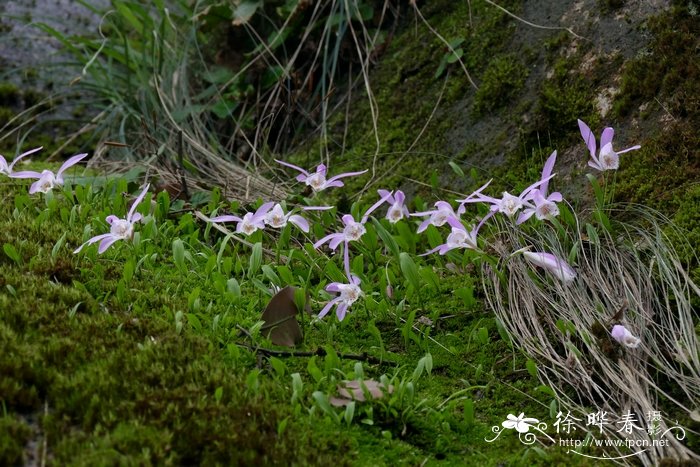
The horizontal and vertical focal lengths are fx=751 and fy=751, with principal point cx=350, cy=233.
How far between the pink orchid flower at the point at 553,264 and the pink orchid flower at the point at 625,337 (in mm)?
325

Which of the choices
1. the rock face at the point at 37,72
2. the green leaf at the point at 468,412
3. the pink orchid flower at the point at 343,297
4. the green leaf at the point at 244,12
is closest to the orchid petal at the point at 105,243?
the pink orchid flower at the point at 343,297

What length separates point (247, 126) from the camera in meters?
4.84

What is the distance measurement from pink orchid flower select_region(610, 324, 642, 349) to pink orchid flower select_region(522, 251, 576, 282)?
32cm

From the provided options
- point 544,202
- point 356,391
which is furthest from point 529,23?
point 356,391

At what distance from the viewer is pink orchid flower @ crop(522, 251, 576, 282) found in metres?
2.52

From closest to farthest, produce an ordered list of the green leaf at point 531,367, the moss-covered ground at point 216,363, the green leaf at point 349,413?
the moss-covered ground at point 216,363, the green leaf at point 349,413, the green leaf at point 531,367

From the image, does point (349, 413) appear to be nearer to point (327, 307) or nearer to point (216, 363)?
point (216, 363)

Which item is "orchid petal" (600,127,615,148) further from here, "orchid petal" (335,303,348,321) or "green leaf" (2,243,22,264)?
"green leaf" (2,243,22,264)

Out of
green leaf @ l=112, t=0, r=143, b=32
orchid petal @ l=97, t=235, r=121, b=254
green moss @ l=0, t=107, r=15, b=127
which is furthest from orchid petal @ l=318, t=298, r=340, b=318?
green moss @ l=0, t=107, r=15, b=127

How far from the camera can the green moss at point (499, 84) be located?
3736 millimetres

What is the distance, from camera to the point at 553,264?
2.54 m

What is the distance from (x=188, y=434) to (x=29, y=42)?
197 inches

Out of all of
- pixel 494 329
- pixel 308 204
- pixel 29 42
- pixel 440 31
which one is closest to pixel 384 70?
pixel 440 31

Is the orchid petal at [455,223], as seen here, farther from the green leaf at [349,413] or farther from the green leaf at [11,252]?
the green leaf at [11,252]
